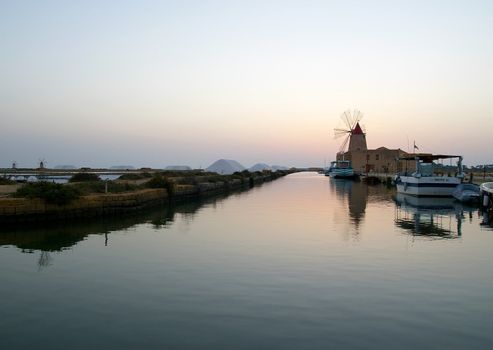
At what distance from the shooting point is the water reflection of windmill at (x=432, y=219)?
1772 cm

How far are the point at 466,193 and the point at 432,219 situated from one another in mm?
10060

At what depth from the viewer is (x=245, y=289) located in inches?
353

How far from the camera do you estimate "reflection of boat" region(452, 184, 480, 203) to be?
29656 millimetres

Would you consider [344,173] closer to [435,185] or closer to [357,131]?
[357,131]

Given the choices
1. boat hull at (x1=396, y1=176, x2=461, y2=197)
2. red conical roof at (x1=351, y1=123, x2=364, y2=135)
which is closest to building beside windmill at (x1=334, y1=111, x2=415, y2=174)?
red conical roof at (x1=351, y1=123, x2=364, y2=135)

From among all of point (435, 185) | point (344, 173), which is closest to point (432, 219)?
point (435, 185)

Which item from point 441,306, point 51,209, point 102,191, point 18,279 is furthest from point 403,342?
point 102,191

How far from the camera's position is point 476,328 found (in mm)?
6875

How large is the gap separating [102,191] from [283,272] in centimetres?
1630

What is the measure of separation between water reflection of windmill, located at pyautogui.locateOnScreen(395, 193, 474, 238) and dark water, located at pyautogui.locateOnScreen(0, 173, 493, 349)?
0.53 meters

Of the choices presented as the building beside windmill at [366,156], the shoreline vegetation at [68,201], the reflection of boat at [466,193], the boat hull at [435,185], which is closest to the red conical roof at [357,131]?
the building beside windmill at [366,156]

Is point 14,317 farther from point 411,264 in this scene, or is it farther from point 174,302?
point 411,264

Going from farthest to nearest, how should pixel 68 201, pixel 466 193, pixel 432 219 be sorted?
pixel 466 193 < pixel 432 219 < pixel 68 201

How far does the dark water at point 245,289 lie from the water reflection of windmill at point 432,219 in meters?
0.53
